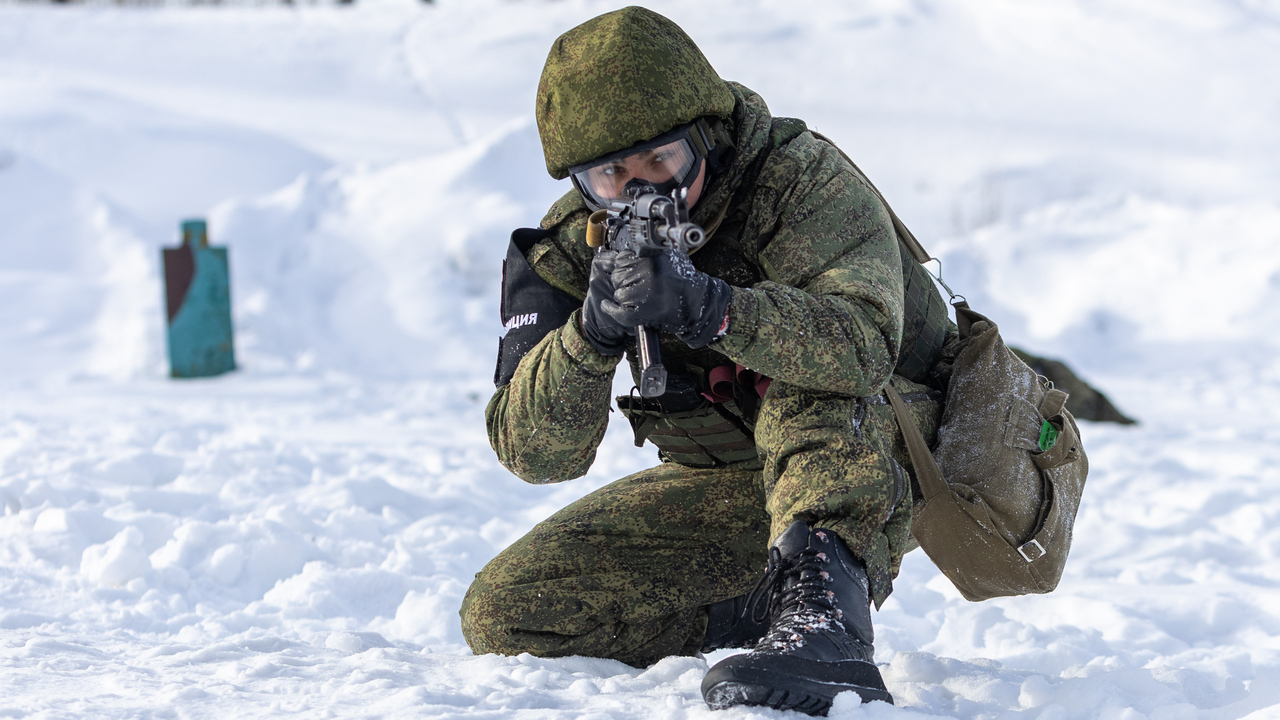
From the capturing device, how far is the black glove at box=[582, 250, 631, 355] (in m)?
1.82

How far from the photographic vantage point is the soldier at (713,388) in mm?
1799

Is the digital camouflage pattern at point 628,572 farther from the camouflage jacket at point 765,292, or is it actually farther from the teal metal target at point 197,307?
the teal metal target at point 197,307

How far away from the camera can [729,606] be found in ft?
7.89

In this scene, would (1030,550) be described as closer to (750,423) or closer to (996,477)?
(996,477)

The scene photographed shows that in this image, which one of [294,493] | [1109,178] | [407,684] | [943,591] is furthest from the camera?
[1109,178]

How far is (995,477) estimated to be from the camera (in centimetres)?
218

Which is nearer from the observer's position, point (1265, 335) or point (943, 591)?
point (943, 591)

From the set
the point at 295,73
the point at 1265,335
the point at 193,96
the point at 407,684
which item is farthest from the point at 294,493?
the point at 295,73

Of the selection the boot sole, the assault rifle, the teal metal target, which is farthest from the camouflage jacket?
the teal metal target

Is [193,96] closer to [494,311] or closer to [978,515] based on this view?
[494,311]

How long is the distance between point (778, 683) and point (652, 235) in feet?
2.33

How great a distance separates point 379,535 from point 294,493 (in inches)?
18.3

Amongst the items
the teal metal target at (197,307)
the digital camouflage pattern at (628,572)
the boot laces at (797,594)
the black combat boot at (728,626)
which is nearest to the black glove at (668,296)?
the boot laces at (797,594)

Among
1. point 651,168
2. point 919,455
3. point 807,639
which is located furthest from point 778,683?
point 651,168
